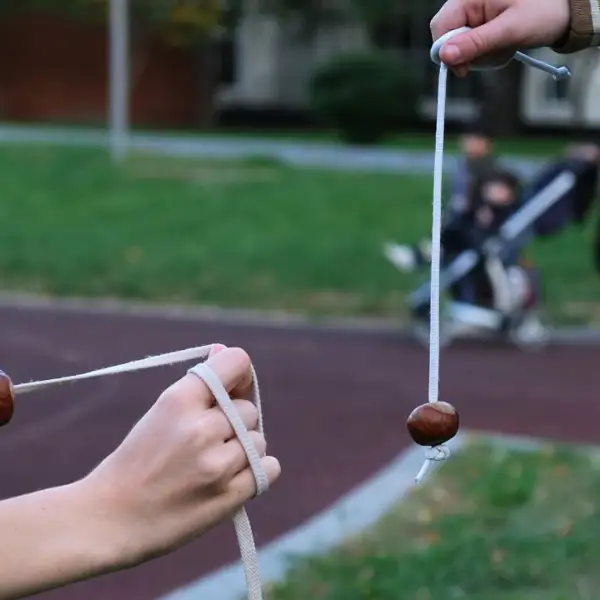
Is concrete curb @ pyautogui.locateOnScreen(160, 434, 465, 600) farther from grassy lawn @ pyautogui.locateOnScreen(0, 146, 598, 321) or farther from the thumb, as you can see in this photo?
grassy lawn @ pyautogui.locateOnScreen(0, 146, 598, 321)

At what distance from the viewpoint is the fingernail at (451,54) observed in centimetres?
159

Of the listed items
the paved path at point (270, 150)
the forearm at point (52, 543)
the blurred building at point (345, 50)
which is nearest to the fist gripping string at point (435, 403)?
the forearm at point (52, 543)

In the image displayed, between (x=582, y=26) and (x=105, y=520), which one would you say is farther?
(x=582, y=26)

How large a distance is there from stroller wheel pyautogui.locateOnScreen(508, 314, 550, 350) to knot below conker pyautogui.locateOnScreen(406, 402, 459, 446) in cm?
883

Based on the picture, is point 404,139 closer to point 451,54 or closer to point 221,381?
point 451,54

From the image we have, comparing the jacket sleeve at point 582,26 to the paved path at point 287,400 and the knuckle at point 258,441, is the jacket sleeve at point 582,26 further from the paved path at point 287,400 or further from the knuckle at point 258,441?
the paved path at point 287,400

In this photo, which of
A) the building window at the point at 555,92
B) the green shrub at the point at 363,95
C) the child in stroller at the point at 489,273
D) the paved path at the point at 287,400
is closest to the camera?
the paved path at the point at 287,400

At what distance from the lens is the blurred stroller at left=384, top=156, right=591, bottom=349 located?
10.1 meters

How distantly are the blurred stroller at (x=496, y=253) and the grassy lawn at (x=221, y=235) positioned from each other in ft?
4.09

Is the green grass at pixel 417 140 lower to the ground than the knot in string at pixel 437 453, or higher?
lower

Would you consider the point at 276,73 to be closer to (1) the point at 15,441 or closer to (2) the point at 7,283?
(2) the point at 7,283

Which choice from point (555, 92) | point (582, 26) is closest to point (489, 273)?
point (582, 26)

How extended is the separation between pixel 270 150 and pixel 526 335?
12969 mm

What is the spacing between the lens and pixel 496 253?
10227mm
